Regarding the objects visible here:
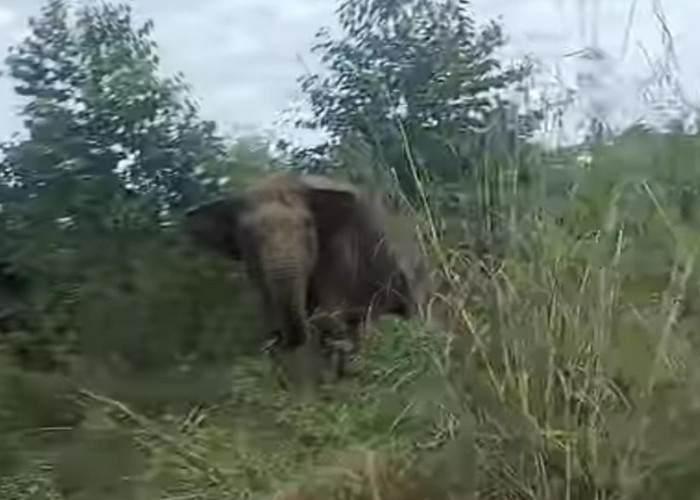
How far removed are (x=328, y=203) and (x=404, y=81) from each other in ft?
1.06

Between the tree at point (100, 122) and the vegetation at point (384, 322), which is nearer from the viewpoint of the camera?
the vegetation at point (384, 322)

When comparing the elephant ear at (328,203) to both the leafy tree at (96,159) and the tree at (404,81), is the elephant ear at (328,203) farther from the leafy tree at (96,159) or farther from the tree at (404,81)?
the leafy tree at (96,159)

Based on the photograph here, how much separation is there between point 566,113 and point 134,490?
0.83 m

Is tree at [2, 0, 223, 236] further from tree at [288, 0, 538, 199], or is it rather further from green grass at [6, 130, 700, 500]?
green grass at [6, 130, 700, 500]

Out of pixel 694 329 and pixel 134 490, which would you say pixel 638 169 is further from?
pixel 134 490

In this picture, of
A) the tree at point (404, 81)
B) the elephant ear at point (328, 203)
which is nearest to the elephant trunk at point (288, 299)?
the elephant ear at point (328, 203)

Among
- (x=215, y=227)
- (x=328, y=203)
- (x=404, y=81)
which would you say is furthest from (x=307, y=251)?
(x=404, y=81)

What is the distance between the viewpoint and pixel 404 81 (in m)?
3.18

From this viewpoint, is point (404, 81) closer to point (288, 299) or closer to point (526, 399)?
point (288, 299)

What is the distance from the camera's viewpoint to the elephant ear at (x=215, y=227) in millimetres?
3139

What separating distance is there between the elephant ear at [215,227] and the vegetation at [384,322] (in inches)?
1.3

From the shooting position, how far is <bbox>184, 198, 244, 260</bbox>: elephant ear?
10.3 ft

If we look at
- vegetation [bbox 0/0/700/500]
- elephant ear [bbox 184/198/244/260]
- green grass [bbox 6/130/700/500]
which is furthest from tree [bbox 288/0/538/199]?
green grass [bbox 6/130/700/500]

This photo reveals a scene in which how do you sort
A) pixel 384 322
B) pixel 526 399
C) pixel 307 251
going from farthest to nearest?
pixel 307 251 → pixel 384 322 → pixel 526 399
